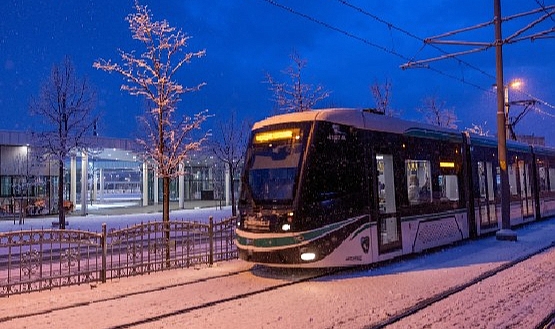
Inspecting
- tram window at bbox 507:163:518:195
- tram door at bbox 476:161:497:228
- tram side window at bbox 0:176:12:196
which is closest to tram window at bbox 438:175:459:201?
tram door at bbox 476:161:497:228

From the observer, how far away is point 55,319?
279 inches

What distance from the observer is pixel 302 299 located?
809cm

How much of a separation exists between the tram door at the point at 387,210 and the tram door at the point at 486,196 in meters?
5.18

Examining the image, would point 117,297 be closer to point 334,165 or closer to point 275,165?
point 275,165

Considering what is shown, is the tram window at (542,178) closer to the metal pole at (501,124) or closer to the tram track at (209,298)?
the metal pole at (501,124)

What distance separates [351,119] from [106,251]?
240 inches

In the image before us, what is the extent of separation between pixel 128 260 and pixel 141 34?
6918 mm

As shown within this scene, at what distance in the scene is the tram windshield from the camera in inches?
384

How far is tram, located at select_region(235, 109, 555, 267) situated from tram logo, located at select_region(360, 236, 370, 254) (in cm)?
2

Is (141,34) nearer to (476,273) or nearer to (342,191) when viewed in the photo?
(342,191)

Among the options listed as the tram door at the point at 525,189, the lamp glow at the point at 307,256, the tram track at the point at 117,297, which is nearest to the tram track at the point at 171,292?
the tram track at the point at 117,297

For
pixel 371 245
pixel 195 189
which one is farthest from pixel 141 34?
pixel 195 189

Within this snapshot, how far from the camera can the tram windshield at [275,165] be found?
9.75m

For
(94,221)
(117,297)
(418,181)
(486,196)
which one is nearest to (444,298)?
(418,181)
